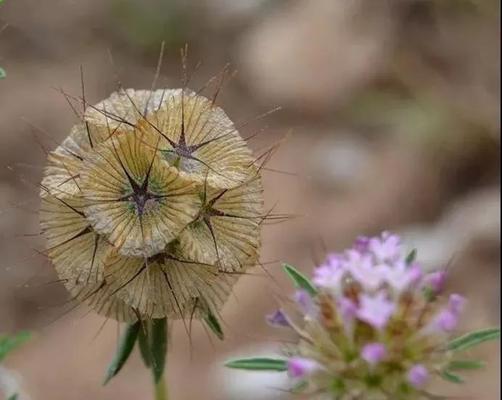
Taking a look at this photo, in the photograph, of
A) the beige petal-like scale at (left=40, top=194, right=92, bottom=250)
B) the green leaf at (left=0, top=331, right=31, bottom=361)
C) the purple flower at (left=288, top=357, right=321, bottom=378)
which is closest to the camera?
the purple flower at (left=288, top=357, right=321, bottom=378)

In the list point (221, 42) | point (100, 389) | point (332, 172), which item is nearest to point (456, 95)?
point (332, 172)

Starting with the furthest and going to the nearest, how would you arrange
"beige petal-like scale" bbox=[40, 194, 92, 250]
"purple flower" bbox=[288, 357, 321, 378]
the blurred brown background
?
the blurred brown background → "beige petal-like scale" bbox=[40, 194, 92, 250] → "purple flower" bbox=[288, 357, 321, 378]

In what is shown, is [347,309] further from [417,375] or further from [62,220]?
[62,220]

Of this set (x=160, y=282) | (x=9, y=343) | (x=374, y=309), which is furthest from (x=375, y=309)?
(x=9, y=343)

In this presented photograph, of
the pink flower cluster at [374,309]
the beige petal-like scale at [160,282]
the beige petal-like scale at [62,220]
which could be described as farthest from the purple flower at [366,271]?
the beige petal-like scale at [62,220]

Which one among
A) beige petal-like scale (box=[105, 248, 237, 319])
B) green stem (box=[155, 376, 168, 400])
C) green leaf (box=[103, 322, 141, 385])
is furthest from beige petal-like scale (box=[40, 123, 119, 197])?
green stem (box=[155, 376, 168, 400])

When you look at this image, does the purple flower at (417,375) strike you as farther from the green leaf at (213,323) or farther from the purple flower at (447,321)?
the green leaf at (213,323)

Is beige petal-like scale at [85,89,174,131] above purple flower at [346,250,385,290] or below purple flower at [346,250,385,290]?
above

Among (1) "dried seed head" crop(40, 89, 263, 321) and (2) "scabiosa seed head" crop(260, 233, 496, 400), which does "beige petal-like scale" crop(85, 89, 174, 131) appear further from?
(2) "scabiosa seed head" crop(260, 233, 496, 400)
